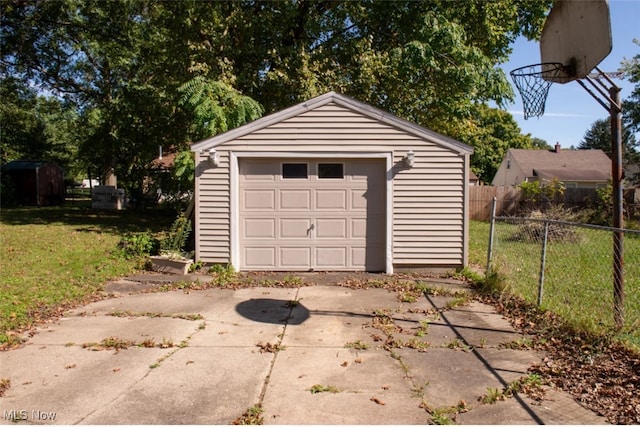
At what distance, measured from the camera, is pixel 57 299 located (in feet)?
20.6

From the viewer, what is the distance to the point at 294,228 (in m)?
8.48

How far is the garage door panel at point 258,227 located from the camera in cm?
847

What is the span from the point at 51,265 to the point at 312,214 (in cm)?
496

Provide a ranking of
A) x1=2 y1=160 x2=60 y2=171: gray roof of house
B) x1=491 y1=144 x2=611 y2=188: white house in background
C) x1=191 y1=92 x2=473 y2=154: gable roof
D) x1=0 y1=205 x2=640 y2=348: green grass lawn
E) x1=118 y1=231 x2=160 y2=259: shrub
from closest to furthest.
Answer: x1=0 y1=205 x2=640 y2=348: green grass lawn, x1=191 y1=92 x2=473 y2=154: gable roof, x1=118 y1=231 x2=160 y2=259: shrub, x1=2 y1=160 x2=60 y2=171: gray roof of house, x1=491 y1=144 x2=611 y2=188: white house in background

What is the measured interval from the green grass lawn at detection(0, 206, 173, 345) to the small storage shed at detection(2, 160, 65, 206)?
33.1 ft

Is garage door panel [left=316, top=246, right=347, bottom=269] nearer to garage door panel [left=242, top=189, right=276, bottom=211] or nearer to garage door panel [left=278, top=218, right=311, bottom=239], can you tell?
garage door panel [left=278, top=218, right=311, bottom=239]

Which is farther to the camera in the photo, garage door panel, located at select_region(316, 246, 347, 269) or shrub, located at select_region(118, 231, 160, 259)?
shrub, located at select_region(118, 231, 160, 259)

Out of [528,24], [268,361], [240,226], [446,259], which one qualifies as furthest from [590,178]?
[268,361]

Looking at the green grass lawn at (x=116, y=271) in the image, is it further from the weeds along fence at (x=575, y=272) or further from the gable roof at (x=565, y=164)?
the gable roof at (x=565, y=164)

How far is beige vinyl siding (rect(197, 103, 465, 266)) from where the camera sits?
8266 mm

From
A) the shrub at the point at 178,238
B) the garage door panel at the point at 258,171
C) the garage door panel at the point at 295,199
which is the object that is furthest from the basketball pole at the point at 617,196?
the shrub at the point at 178,238

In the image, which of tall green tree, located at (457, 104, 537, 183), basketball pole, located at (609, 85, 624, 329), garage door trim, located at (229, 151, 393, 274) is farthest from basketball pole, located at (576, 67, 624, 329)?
tall green tree, located at (457, 104, 537, 183)

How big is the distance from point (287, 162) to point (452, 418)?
5953 millimetres

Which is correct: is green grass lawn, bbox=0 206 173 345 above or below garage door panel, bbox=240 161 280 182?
below
